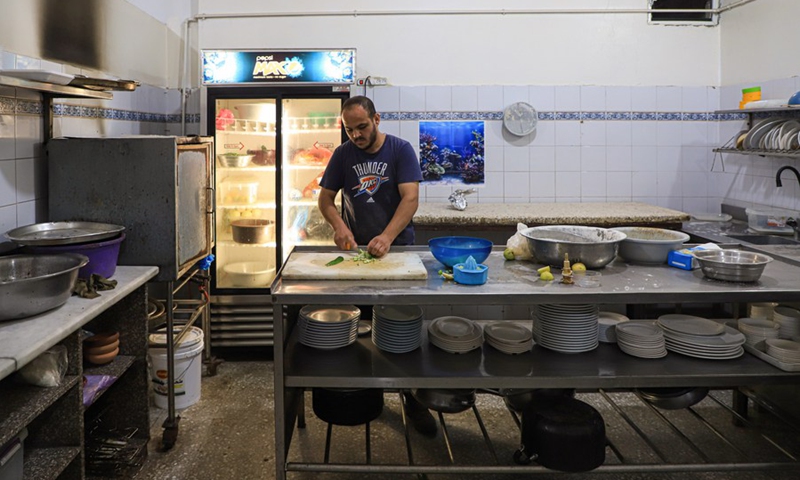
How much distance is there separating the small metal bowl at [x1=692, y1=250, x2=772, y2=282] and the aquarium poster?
2.80 m

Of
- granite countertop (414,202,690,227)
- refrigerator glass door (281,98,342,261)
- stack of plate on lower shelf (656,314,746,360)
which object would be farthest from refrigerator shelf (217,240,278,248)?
stack of plate on lower shelf (656,314,746,360)

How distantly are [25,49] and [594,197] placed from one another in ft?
14.5

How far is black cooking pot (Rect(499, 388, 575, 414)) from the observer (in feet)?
9.12

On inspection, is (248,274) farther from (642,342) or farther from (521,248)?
(642,342)

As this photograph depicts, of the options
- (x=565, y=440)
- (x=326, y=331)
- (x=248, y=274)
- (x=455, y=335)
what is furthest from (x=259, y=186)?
(x=565, y=440)

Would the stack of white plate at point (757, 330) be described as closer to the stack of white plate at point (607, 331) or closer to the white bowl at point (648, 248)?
the white bowl at point (648, 248)

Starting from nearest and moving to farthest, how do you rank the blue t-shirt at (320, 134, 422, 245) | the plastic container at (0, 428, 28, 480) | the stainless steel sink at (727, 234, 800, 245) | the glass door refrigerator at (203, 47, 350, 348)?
the plastic container at (0, 428, 28, 480), the blue t-shirt at (320, 134, 422, 245), the stainless steel sink at (727, 234, 800, 245), the glass door refrigerator at (203, 47, 350, 348)

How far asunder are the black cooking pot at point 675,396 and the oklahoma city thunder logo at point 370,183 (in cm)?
184

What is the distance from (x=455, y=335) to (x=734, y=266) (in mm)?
1212

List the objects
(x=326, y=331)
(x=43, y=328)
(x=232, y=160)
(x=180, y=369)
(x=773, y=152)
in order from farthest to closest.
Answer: (x=232, y=160) < (x=773, y=152) < (x=180, y=369) < (x=326, y=331) < (x=43, y=328)

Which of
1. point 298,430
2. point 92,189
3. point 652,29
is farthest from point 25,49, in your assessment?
point 652,29

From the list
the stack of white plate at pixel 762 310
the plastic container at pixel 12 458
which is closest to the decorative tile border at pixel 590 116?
the stack of white plate at pixel 762 310

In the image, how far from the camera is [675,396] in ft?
9.37

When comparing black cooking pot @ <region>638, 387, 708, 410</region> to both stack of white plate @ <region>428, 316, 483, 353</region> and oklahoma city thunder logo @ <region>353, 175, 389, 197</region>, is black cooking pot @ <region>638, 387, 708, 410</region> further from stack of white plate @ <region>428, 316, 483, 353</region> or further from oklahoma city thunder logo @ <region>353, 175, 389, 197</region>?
oklahoma city thunder logo @ <region>353, 175, 389, 197</region>
